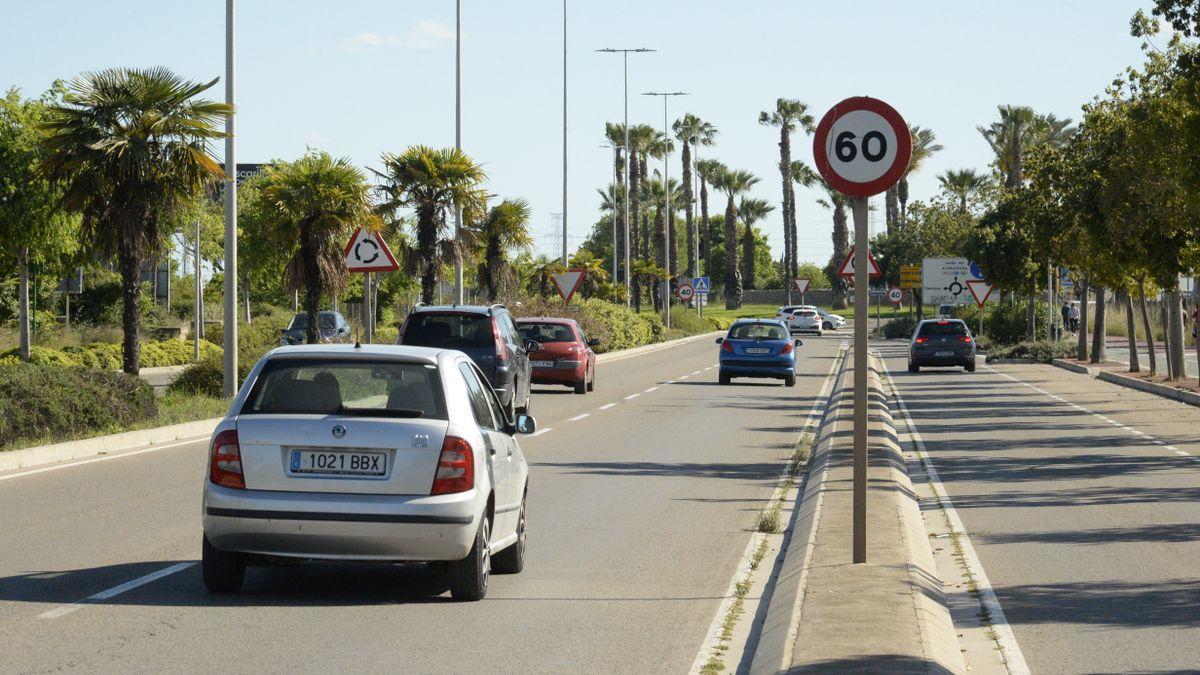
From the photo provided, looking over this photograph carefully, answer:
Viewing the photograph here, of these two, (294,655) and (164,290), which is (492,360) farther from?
(164,290)

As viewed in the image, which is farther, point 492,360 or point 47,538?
point 492,360

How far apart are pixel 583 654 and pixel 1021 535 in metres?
5.77

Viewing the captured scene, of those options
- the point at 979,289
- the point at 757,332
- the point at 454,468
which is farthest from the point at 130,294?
the point at 979,289

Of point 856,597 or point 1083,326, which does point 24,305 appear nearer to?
point 1083,326

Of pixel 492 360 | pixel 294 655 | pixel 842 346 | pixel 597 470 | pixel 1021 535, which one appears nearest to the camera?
pixel 294 655

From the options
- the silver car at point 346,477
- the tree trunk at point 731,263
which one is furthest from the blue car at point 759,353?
the tree trunk at point 731,263

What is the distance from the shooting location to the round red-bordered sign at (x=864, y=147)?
9.69 metres

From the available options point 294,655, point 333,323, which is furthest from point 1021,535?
point 333,323

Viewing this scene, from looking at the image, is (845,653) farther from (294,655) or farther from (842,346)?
(842,346)

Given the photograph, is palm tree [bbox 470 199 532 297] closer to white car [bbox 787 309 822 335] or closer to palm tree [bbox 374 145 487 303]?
palm tree [bbox 374 145 487 303]

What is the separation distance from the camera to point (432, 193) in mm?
41094

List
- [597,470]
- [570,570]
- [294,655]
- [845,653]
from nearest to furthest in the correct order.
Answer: [845,653], [294,655], [570,570], [597,470]

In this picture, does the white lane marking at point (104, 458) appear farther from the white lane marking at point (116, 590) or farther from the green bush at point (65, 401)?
the white lane marking at point (116, 590)

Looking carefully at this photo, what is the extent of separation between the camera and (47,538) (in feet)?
38.2
